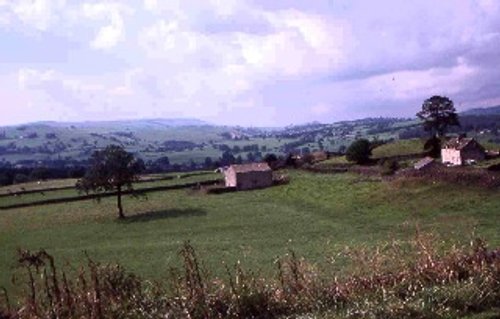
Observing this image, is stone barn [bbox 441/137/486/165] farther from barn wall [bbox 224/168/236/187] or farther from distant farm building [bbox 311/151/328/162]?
barn wall [bbox 224/168/236/187]

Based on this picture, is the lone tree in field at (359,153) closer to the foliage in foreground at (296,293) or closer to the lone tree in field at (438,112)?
the lone tree in field at (438,112)

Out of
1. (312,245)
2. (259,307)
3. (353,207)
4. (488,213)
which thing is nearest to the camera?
(259,307)

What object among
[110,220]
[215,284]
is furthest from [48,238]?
[215,284]

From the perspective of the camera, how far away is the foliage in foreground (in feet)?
34.2

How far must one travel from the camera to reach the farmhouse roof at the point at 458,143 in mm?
84050

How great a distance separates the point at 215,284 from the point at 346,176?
67833 mm

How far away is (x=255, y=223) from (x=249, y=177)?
119 ft

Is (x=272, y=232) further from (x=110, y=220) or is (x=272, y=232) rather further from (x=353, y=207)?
(x=110, y=220)

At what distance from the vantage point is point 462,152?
273 ft

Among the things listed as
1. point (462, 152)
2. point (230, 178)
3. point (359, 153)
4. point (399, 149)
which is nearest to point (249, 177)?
point (230, 178)

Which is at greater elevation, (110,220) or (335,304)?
(335,304)

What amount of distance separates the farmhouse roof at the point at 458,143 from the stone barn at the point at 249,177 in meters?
24.4

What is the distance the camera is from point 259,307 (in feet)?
35.5

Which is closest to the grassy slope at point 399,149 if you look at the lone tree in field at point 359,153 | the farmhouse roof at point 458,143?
the lone tree in field at point 359,153
